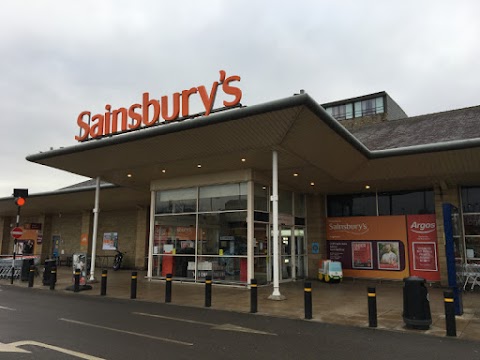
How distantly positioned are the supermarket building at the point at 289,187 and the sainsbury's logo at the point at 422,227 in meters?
0.04

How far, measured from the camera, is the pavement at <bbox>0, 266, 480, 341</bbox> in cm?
887

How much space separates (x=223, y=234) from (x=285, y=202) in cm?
373

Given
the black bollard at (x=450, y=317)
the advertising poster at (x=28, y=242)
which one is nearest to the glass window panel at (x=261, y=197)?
the black bollard at (x=450, y=317)

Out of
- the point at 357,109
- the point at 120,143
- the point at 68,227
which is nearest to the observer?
the point at 120,143

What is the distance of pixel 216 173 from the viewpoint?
645 inches

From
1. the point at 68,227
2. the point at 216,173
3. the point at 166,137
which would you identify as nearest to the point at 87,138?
the point at 166,137

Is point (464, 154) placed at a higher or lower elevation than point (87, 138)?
lower

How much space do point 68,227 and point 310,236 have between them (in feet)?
67.0

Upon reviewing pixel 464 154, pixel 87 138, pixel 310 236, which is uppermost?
pixel 87 138

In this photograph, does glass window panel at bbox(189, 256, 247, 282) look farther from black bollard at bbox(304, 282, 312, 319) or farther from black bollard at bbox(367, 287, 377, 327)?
black bollard at bbox(367, 287, 377, 327)

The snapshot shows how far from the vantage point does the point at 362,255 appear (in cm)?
1873

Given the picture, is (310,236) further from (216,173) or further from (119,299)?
(119,299)

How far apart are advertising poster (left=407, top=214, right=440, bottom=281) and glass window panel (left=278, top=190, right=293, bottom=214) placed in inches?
211

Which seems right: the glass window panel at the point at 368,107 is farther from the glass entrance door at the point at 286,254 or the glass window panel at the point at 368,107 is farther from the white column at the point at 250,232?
the white column at the point at 250,232
